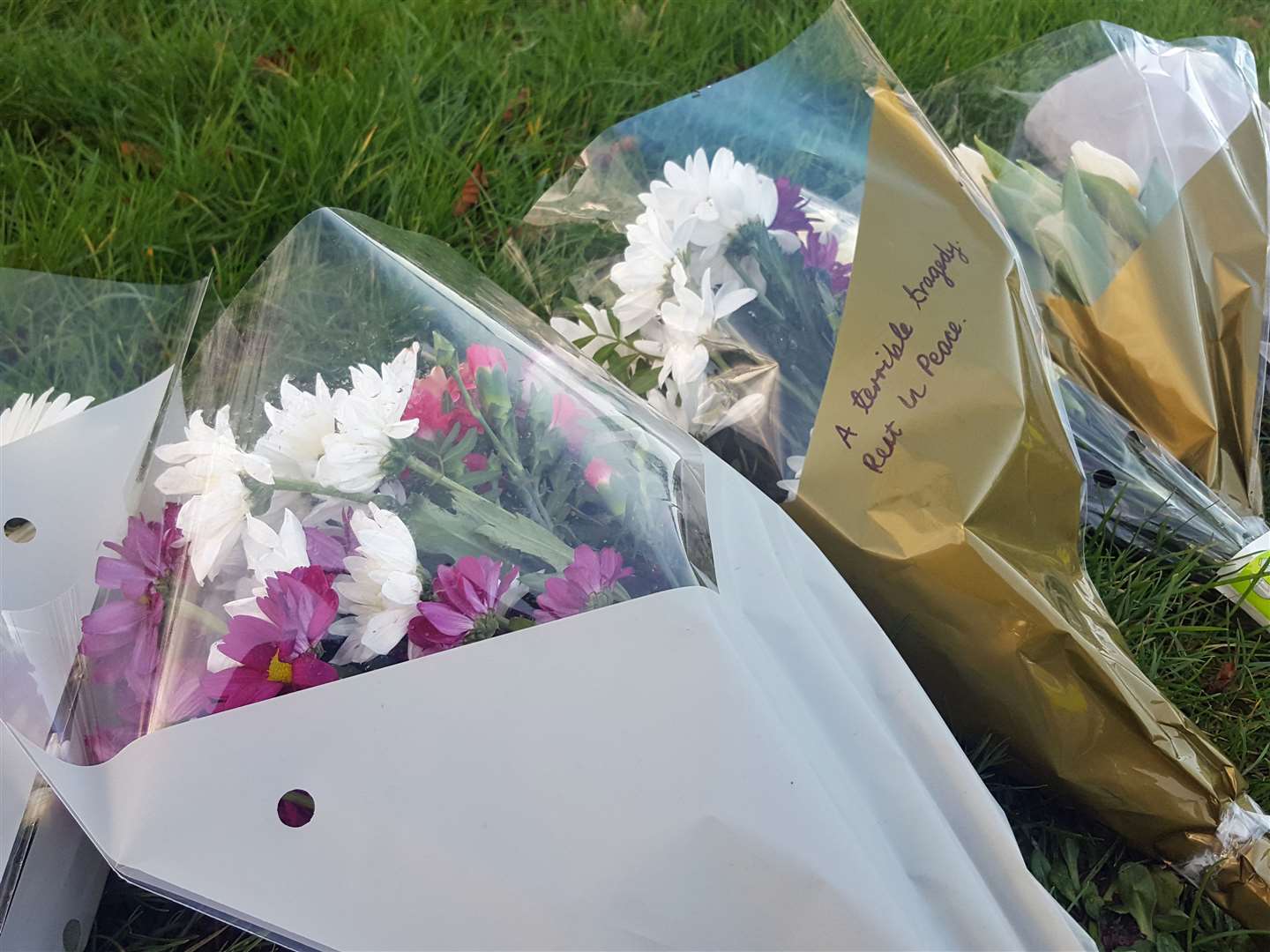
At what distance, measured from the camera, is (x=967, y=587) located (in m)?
0.97

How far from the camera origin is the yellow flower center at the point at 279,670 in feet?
2.34

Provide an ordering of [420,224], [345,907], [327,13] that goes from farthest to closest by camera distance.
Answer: [327,13], [420,224], [345,907]

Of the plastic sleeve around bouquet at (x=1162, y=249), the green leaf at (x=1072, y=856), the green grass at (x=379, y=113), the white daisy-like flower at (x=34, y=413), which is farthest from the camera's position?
the green grass at (x=379, y=113)

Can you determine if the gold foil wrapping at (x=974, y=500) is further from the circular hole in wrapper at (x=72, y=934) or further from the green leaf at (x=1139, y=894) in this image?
the circular hole in wrapper at (x=72, y=934)

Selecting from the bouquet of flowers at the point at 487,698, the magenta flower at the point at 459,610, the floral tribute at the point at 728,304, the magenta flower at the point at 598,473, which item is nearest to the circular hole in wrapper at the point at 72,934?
the bouquet of flowers at the point at 487,698

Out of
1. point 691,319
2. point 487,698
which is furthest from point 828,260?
point 487,698

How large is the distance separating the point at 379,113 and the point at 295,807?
1.37 metres

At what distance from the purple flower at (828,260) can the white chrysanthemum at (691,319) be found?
8cm

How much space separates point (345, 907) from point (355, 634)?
180 mm

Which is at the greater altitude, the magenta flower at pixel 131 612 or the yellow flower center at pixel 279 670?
the yellow flower center at pixel 279 670

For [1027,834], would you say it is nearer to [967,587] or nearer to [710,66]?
[967,587]

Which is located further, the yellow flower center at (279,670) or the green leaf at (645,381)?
the green leaf at (645,381)

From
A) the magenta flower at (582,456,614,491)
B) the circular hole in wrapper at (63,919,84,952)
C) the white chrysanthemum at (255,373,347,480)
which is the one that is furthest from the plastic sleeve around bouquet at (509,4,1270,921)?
the circular hole in wrapper at (63,919,84,952)

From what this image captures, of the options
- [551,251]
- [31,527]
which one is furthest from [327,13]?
[31,527]
